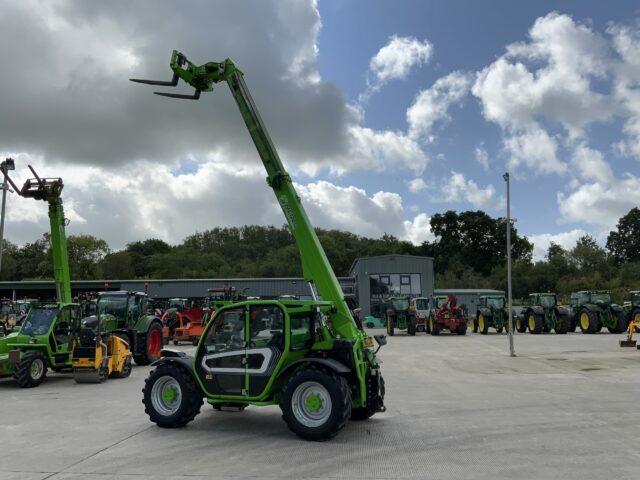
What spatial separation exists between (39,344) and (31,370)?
0.66 meters

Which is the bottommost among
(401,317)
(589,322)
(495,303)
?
(589,322)

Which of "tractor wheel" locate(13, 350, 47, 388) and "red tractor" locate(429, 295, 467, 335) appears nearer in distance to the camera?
"tractor wheel" locate(13, 350, 47, 388)

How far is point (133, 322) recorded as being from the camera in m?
17.6

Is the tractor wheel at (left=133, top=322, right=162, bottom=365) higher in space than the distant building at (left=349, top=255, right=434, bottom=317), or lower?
lower

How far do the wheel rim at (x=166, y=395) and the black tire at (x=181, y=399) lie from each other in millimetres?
15

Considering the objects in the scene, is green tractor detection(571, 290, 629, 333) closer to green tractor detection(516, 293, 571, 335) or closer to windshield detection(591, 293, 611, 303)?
windshield detection(591, 293, 611, 303)

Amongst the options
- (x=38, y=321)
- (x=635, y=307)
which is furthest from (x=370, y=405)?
(x=635, y=307)

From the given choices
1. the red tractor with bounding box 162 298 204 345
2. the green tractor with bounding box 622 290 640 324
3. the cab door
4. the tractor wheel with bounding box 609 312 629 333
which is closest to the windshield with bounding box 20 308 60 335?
the cab door

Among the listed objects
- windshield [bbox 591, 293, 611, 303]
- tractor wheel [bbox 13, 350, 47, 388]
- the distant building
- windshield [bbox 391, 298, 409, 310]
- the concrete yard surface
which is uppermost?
the distant building

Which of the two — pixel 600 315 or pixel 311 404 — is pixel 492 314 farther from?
pixel 311 404

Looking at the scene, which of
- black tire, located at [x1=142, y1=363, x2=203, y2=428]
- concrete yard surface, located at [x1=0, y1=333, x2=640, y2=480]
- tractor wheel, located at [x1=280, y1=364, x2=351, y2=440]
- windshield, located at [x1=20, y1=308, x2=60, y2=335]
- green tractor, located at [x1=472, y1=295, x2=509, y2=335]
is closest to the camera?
concrete yard surface, located at [x1=0, y1=333, x2=640, y2=480]

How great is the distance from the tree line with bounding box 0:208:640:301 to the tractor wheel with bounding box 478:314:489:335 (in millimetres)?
43930

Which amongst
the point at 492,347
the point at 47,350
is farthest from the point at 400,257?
the point at 47,350

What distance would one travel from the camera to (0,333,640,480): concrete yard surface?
20.3ft
